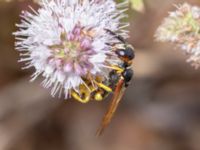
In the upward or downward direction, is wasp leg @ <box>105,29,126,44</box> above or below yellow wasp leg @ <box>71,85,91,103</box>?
above

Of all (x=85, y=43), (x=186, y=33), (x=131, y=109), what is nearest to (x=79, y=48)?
(x=85, y=43)

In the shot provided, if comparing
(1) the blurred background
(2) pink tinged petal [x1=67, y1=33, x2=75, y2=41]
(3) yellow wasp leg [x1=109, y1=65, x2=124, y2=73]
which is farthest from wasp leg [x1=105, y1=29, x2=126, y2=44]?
(1) the blurred background

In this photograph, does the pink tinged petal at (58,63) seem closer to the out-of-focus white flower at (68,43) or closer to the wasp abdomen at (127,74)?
the out-of-focus white flower at (68,43)

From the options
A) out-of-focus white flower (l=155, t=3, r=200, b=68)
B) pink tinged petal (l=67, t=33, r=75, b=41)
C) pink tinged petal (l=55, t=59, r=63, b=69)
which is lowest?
pink tinged petal (l=55, t=59, r=63, b=69)

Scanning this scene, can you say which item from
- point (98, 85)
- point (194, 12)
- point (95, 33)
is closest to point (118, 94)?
point (98, 85)

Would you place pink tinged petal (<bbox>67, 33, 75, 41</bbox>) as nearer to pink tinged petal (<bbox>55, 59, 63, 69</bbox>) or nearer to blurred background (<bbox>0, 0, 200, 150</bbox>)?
pink tinged petal (<bbox>55, 59, 63, 69</bbox>)

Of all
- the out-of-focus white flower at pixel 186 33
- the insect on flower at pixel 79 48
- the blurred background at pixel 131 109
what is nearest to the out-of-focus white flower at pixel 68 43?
the insect on flower at pixel 79 48
